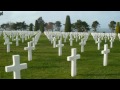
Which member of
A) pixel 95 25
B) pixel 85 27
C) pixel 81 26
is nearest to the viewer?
pixel 81 26

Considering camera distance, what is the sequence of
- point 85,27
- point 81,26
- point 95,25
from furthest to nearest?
1. point 95,25
2. point 85,27
3. point 81,26

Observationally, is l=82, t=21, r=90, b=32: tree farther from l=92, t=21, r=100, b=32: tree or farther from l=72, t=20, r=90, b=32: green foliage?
l=92, t=21, r=100, b=32: tree

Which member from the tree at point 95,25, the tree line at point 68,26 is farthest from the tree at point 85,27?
the tree at point 95,25

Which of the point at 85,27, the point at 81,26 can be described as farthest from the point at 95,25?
the point at 81,26

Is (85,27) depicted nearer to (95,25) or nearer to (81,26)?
(81,26)

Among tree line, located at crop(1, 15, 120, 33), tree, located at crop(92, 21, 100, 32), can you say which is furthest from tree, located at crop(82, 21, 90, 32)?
tree, located at crop(92, 21, 100, 32)

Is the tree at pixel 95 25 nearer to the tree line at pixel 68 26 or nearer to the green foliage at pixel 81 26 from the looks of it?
the tree line at pixel 68 26

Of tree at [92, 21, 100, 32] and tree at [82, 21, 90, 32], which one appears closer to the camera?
tree at [82, 21, 90, 32]

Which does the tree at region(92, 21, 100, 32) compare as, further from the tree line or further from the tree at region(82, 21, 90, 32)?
the tree at region(82, 21, 90, 32)
